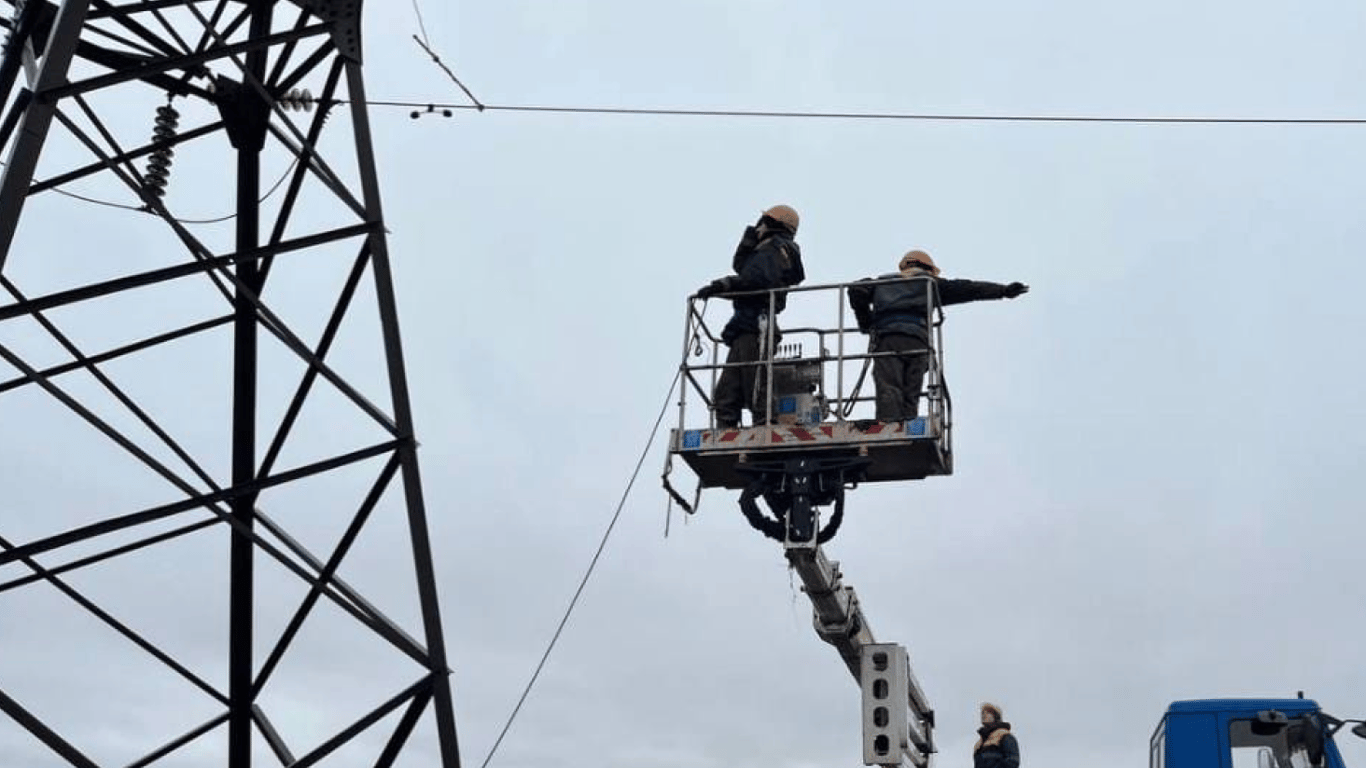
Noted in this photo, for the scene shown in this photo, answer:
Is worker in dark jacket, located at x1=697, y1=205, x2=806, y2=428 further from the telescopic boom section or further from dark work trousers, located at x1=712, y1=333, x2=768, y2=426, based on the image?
the telescopic boom section

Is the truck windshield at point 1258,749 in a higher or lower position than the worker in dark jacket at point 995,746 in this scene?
lower

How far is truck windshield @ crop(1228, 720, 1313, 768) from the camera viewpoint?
1273 centimetres

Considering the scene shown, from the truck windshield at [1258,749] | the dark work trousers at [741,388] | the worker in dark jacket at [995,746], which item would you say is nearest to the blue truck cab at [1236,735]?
the truck windshield at [1258,749]

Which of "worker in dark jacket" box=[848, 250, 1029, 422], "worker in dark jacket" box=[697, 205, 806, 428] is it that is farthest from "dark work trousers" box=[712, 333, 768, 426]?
"worker in dark jacket" box=[848, 250, 1029, 422]

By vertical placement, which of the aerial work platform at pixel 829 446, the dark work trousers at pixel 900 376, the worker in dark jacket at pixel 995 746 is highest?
the dark work trousers at pixel 900 376

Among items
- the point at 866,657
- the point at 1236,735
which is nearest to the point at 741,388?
the point at 866,657

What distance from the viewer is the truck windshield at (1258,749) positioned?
41.8 feet

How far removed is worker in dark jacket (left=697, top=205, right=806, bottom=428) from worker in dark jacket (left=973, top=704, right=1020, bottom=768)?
3481mm

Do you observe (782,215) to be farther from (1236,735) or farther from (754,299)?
(1236,735)

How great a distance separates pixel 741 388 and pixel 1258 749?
5805 mm

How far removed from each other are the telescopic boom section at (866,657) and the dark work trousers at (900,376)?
4.67ft

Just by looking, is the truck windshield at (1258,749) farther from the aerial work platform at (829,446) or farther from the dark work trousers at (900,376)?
the dark work trousers at (900,376)

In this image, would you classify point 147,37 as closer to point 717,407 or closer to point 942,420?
point 717,407

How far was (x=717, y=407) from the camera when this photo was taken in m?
16.5
